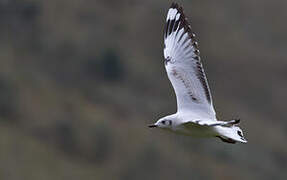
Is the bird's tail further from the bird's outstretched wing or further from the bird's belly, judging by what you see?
the bird's outstretched wing

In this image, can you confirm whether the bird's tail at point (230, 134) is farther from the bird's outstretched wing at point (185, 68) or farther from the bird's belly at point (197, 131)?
the bird's outstretched wing at point (185, 68)

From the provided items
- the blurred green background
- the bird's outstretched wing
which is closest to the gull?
the bird's outstretched wing

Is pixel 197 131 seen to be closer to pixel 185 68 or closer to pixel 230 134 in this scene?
pixel 230 134

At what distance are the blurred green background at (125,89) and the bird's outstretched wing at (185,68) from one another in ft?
33.5

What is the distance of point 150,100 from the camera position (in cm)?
2745

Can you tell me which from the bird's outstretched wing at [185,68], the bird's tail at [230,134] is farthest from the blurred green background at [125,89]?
the bird's tail at [230,134]

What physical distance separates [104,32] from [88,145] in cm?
762

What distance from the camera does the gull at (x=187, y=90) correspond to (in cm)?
971

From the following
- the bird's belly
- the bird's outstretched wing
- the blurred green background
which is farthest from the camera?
the blurred green background

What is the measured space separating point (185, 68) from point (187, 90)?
14.4 inches

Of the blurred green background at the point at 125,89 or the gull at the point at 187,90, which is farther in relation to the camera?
the blurred green background at the point at 125,89

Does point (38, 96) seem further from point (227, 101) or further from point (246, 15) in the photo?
point (246, 15)

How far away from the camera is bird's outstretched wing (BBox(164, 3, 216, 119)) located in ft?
33.5

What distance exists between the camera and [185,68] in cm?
1060
